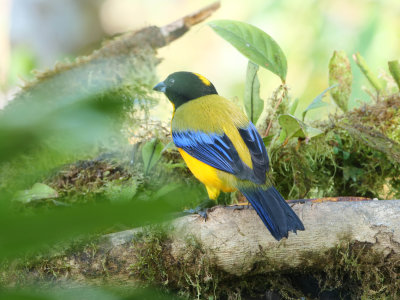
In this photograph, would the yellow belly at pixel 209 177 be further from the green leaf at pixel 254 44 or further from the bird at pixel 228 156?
the green leaf at pixel 254 44

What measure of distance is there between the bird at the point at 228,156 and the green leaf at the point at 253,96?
189mm

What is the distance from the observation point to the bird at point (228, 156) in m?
2.21

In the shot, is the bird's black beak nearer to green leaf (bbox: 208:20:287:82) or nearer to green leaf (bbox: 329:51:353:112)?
green leaf (bbox: 208:20:287:82)

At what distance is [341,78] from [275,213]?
1.62 meters

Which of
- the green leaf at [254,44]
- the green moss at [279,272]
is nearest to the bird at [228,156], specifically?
the green moss at [279,272]

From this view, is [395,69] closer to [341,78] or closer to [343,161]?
[341,78]

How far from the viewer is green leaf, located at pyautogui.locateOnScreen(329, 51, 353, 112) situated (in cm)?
339

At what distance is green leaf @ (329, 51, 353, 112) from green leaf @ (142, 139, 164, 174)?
1.34m

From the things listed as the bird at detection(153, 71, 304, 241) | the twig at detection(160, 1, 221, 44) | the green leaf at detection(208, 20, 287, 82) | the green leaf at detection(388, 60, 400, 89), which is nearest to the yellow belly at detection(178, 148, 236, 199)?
the bird at detection(153, 71, 304, 241)

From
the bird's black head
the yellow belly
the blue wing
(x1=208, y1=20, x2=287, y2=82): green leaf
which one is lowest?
the yellow belly

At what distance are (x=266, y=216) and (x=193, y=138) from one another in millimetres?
730

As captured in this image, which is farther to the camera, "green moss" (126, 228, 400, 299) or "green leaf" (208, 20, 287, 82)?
"green leaf" (208, 20, 287, 82)

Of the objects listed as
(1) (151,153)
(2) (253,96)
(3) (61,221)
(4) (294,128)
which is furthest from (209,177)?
(3) (61,221)

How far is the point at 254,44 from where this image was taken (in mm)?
3172
